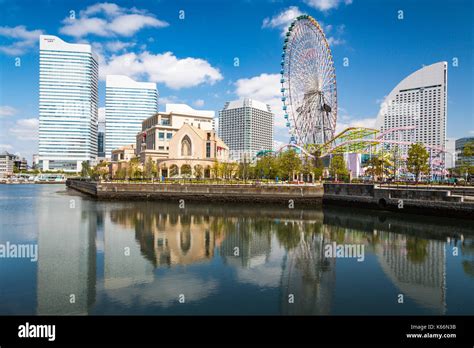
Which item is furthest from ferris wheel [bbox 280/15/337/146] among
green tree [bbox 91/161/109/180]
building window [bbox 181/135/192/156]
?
green tree [bbox 91/161/109/180]

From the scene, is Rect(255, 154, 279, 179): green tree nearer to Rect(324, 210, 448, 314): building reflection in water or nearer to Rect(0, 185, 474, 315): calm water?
Rect(324, 210, 448, 314): building reflection in water

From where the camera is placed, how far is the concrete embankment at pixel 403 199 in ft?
A: 133

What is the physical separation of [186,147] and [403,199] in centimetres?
7817

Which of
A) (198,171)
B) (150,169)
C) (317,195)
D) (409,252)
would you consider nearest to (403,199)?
(317,195)

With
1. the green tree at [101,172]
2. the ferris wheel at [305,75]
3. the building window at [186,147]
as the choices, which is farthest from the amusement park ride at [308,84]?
the green tree at [101,172]

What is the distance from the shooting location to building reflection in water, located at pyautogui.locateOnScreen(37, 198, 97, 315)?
56.5 feet

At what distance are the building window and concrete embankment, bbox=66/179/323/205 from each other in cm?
4118

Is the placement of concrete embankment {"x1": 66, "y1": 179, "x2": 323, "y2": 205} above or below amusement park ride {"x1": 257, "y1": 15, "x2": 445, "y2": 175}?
below

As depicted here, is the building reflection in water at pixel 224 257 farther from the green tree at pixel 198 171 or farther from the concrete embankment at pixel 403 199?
the green tree at pixel 198 171

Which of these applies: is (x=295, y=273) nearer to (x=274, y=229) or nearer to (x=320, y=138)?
(x=274, y=229)

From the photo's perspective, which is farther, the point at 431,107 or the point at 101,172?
the point at 431,107

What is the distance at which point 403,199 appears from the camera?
4809 cm

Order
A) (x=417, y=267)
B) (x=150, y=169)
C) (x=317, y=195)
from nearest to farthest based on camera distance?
(x=417, y=267)
(x=317, y=195)
(x=150, y=169)

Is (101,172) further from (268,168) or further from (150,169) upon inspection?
(268,168)
